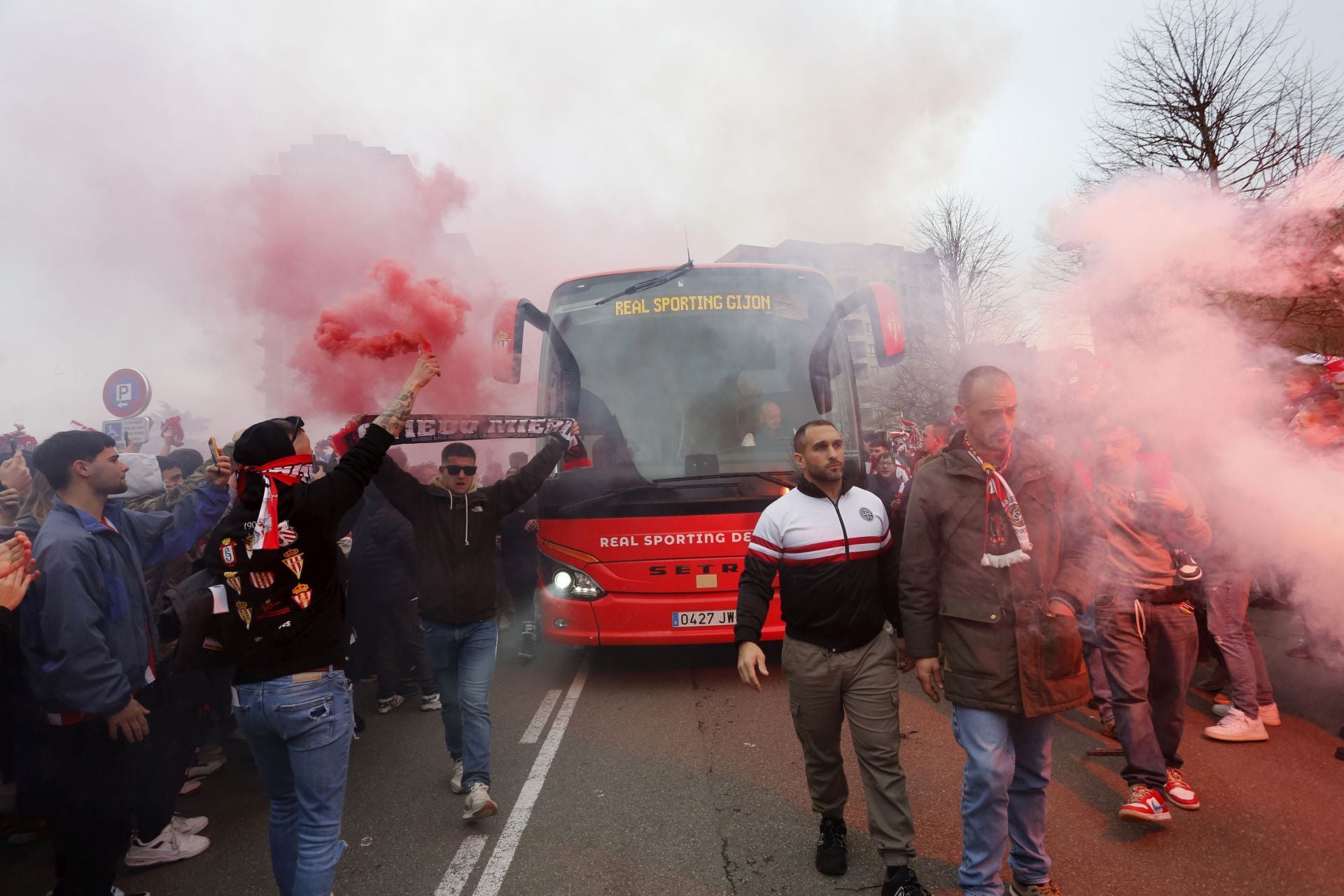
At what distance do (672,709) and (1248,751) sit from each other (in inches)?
130

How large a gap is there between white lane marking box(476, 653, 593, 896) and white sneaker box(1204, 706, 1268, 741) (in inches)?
147

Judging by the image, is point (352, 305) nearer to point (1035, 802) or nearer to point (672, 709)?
point (672, 709)

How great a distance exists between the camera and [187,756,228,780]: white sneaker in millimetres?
4449

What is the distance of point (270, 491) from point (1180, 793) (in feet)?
13.1

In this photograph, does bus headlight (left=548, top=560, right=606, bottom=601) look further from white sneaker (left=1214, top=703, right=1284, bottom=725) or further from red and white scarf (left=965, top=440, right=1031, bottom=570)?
white sneaker (left=1214, top=703, right=1284, bottom=725)

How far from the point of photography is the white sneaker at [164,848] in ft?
11.3

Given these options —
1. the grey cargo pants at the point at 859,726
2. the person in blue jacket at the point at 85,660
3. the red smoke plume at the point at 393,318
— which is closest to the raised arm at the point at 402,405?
the person in blue jacket at the point at 85,660

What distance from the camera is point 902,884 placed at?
278 cm

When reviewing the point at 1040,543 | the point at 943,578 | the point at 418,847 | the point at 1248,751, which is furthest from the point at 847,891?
the point at 1248,751

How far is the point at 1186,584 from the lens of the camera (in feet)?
12.0

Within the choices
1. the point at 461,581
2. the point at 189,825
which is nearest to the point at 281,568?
the point at 461,581

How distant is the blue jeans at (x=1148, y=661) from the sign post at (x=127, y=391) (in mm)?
10416

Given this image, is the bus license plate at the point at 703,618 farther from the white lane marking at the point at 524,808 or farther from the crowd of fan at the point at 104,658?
the crowd of fan at the point at 104,658

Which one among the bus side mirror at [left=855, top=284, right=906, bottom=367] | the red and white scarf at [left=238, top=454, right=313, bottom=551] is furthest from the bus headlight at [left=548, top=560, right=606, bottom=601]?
the red and white scarf at [left=238, top=454, right=313, bottom=551]
